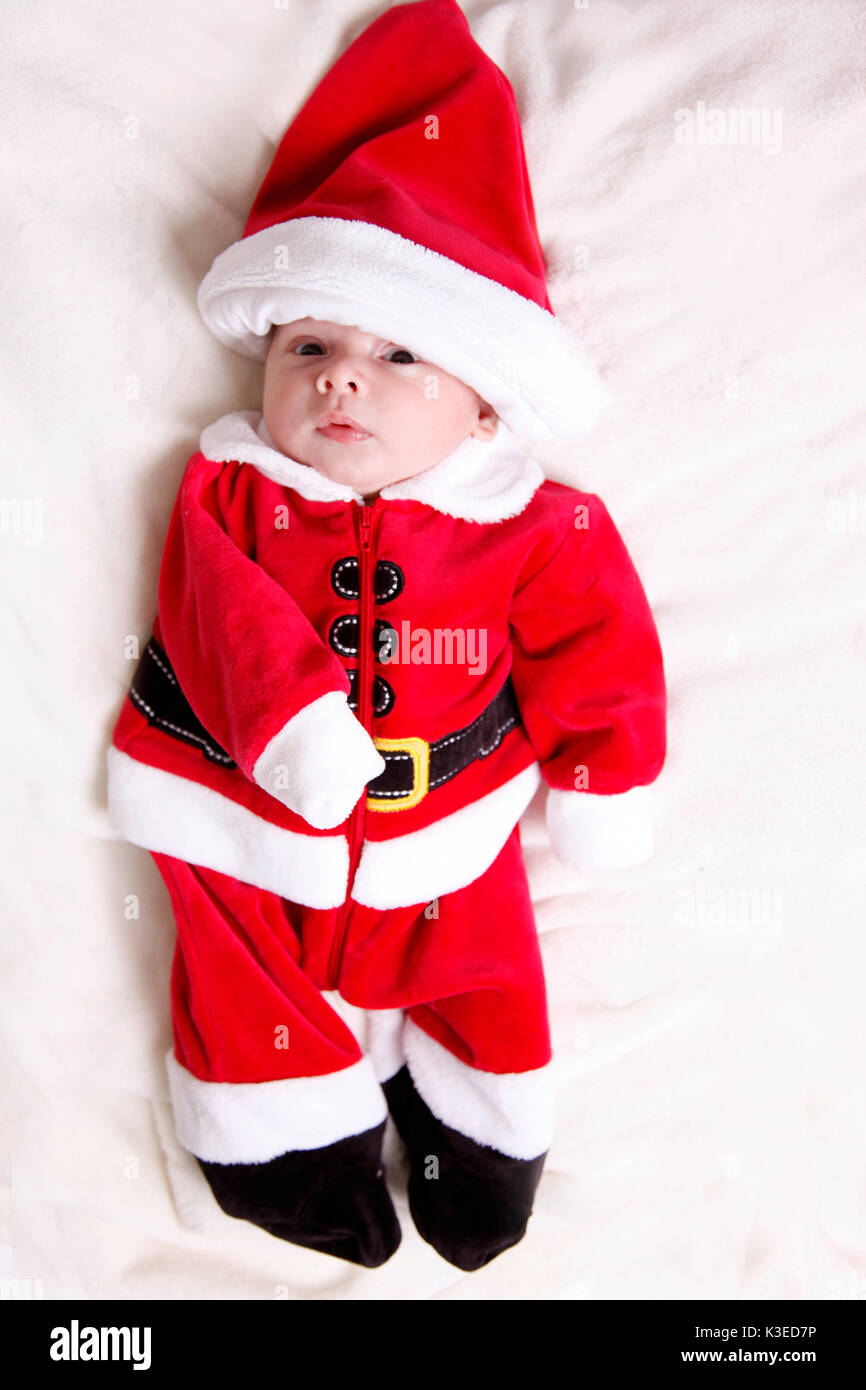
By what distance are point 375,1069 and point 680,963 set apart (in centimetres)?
35

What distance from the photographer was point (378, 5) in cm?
100

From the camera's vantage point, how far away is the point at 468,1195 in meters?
1.04

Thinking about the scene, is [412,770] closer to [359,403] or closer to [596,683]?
[596,683]

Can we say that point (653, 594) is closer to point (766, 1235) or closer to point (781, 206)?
point (781, 206)

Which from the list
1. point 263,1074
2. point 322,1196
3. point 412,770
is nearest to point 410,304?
point 412,770

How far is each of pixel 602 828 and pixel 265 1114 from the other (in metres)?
0.43

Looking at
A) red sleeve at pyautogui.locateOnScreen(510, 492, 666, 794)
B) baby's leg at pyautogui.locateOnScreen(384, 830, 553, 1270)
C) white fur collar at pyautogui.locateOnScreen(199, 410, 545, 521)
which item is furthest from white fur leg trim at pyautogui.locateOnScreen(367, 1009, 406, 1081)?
white fur collar at pyautogui.locateOnScreen(199, 410, 545, 521)

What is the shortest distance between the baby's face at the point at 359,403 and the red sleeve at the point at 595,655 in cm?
16

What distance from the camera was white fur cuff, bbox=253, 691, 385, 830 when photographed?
78 cm

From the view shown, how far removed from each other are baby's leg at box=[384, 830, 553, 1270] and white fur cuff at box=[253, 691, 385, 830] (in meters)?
0.24

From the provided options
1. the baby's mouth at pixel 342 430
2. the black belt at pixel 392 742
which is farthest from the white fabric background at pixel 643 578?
the baby's mouth at pixel 342 430

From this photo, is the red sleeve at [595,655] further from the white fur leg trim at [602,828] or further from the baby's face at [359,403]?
the baby's face at [359,403]

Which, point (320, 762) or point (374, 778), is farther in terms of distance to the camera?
point (374, 778)

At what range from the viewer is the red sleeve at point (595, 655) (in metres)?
0.97
